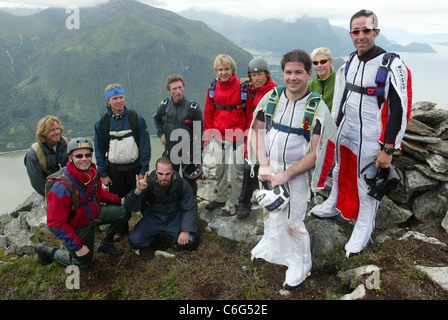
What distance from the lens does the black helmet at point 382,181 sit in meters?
5.00

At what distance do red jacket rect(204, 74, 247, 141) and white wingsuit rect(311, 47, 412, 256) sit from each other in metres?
2.13

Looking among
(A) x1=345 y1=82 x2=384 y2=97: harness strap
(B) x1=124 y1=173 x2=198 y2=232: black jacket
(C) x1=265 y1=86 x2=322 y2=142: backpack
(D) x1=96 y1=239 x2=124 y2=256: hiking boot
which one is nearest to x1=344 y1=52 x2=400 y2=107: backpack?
(A) x1=345 y1=82 x2=384 y2=97: harness strap

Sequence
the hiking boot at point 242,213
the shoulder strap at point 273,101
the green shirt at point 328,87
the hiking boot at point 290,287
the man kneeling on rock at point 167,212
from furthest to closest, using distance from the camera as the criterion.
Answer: the hiking boot at point 242,213 < the man kneeling on rock at point 167,212 < the green shirt at point 328,87 < the hiking boot at point 290,287 < the shoulder strap at point 273,101

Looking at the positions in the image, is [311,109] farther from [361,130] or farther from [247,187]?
[247,187]

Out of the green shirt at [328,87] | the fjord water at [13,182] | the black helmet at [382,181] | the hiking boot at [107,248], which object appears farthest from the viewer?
the fjord water at [13,182]

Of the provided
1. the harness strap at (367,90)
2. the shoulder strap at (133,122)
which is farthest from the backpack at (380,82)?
the shoulder strap at (133,122)

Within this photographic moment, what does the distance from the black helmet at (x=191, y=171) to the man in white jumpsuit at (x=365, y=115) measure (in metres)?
3.53

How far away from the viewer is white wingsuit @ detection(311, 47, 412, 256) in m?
4.56

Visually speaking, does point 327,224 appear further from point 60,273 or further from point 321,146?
point 60,273

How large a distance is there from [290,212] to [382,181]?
1840 millimetres

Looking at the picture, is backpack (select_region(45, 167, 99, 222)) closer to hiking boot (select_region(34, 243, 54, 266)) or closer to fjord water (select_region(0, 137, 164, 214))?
hiking boot (select_region(34, 243, 54, 266))

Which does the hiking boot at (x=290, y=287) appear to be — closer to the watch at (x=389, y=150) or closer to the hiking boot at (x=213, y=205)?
the watch at (x=389, y=150)
